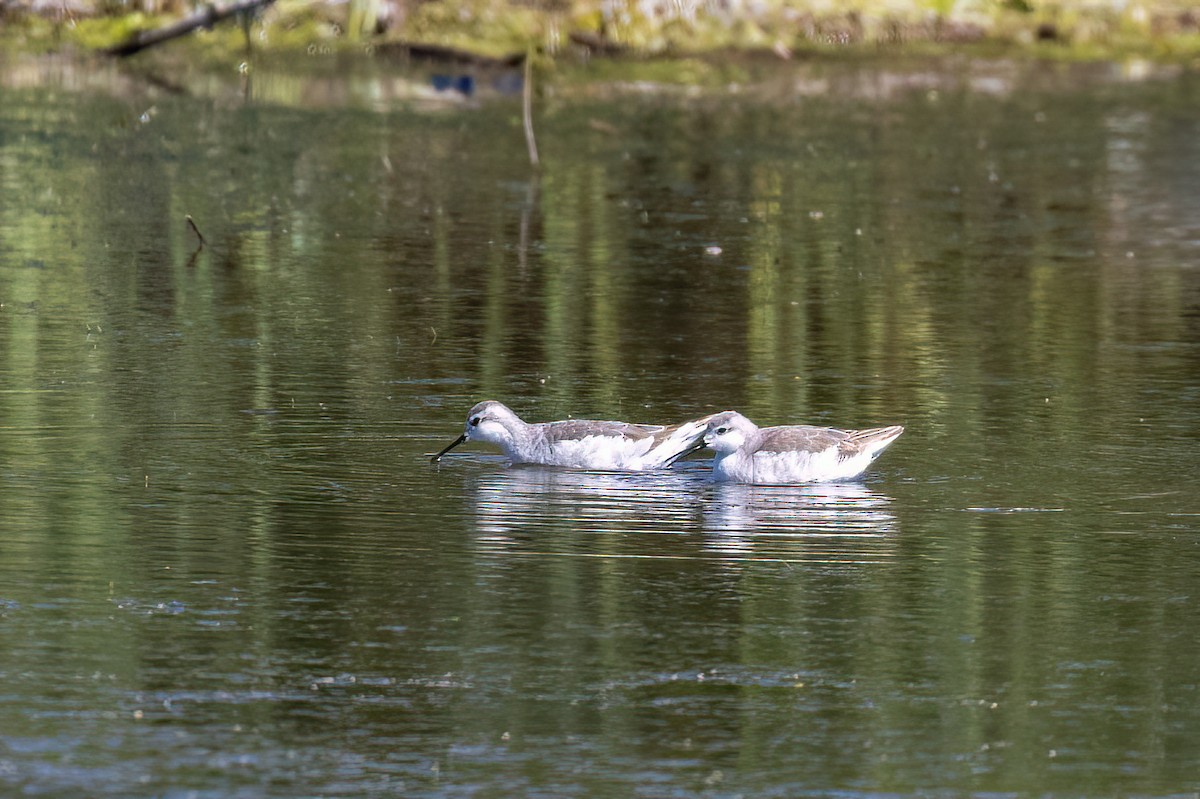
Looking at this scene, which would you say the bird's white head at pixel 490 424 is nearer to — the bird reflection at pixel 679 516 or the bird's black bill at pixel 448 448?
the bird's black bill at pixel 448 448

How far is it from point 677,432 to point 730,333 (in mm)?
4384

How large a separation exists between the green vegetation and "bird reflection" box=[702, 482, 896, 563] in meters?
24.4

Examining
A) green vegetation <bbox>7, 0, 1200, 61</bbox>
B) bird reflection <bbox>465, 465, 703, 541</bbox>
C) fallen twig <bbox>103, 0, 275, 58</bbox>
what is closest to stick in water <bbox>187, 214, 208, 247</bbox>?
bird reflection <bbox>465, 465, 703, 541</bbox>

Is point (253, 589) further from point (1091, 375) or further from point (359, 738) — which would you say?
point (1091, 375)

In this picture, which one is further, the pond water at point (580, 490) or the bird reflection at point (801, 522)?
the bird reflection at point (801, 522)

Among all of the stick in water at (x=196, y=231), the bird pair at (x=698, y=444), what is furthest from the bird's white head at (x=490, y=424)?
the stick in water at (x=196, y=231)

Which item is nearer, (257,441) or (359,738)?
(359,738)

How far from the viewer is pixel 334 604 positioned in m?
8.92

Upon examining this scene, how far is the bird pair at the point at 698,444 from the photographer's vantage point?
1155 centimetres

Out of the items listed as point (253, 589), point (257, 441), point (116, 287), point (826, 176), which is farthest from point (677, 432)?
point (826, 176)

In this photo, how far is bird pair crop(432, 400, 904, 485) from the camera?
11555mm

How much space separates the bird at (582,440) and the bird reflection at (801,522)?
362mm

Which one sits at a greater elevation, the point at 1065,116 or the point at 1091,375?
the point at 1065,116

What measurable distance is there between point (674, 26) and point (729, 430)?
28.6 meters
